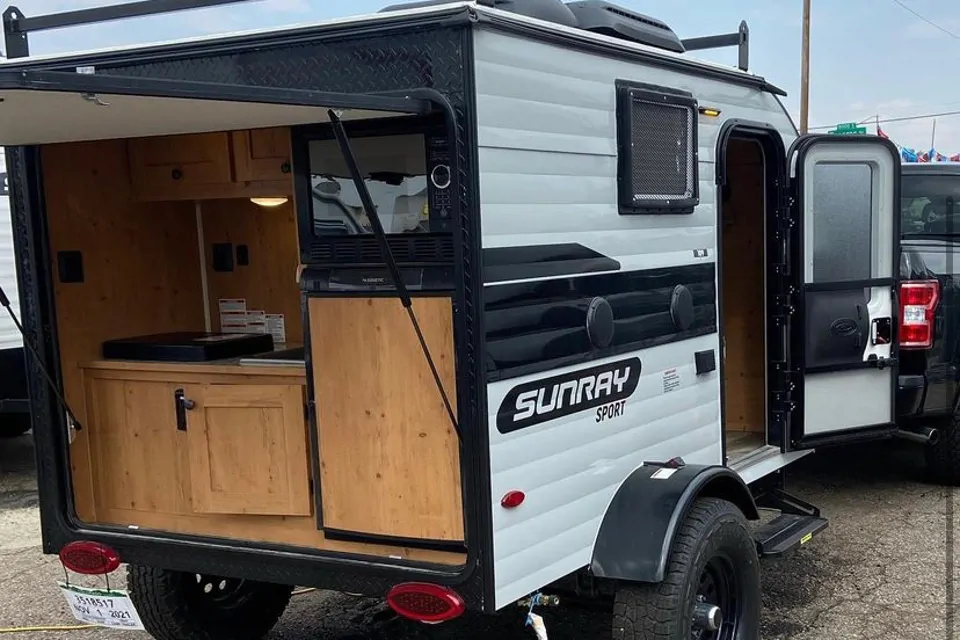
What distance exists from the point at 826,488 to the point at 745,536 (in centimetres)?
299

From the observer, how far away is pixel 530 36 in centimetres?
309

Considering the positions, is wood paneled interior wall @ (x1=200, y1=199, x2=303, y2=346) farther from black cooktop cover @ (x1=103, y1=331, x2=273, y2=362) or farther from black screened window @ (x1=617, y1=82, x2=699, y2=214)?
black screened window @ (x1=617, y1=82, x2=699, y2=214)

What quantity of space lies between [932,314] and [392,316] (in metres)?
3.64

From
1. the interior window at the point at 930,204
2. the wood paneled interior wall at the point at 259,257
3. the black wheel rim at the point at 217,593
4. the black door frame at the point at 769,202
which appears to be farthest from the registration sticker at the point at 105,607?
the interior window at the point at 930,204

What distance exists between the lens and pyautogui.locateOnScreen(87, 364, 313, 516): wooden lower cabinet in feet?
11.5

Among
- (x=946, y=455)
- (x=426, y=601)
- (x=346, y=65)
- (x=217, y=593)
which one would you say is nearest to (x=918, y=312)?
(x=946, y=455)

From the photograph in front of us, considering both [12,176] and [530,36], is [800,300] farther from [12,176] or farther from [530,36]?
[12,176]

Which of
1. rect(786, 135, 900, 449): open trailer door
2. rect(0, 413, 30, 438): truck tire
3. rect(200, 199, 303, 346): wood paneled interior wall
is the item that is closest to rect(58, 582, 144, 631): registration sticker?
rect(200, 199, 303, 346): wood paneled interior wall

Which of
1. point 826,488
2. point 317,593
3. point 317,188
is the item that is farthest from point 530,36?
point 826,488

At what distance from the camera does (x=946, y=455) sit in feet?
20.1

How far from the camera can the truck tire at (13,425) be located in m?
8.41

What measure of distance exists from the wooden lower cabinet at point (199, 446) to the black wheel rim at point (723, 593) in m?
1.45

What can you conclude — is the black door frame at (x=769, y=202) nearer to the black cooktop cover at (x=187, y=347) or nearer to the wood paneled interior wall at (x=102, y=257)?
the black cooktop cover at (x=187, y=347)

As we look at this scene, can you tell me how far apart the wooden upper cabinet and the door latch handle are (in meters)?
0.82
